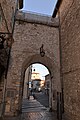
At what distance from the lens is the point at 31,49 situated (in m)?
7.25

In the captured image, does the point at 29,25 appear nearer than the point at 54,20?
Yes

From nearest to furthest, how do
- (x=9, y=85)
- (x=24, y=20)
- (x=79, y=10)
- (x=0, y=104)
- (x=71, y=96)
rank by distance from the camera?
1. (x=79, y=10)
2. (x=71, y=96)
3. (x=0, y=104)
4. (x=9, y=85)
5. (x=24, y=20)

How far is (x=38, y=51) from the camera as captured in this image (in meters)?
7.30

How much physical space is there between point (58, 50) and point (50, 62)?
39.8 inches

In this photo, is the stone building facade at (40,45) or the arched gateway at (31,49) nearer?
the stone building facade at (40,45)

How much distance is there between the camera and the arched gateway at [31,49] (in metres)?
6.54

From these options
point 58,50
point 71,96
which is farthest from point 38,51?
point 71,96

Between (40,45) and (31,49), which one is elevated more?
(40,45)

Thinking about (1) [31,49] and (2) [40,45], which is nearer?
(1) [31,49]

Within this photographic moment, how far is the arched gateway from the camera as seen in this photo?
6543 millimetres

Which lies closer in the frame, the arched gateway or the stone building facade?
the stone building facade

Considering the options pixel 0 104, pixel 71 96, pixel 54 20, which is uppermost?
pixel 54 20

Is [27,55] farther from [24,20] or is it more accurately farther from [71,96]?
[71,96]

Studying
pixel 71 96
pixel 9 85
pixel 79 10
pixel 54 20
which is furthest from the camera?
pixel 54 20
